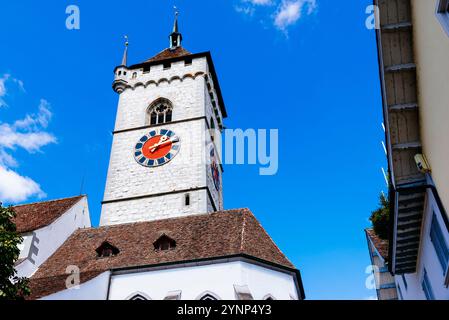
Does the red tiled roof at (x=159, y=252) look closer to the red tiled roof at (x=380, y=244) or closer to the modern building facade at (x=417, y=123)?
the red tiled roof at (x=380, y=244)

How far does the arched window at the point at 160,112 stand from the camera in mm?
30859

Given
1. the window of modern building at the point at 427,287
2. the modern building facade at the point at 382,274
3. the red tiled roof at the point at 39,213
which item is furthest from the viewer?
the red tiled roof at the point at 39,213

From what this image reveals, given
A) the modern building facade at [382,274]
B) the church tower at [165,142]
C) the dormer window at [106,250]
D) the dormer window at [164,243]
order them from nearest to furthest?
1. the modern building facade at [382,274]
2. the dormer window at [164,243]
3. the dormer window at [106,250]
4. the church tower at [165,142]

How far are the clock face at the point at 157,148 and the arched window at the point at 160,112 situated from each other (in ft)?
4.33

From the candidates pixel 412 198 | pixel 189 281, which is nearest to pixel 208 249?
pixel 189 281

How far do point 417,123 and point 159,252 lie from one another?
1331cm

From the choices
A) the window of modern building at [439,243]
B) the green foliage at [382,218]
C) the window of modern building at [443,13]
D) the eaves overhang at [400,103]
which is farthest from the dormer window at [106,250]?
the window of modern building at [443,13]

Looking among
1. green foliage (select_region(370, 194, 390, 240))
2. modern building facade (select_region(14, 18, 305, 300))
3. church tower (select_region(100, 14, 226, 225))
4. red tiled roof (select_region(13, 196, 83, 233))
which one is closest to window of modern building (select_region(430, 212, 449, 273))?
green foliage (select_region(370, 194, 390, 240))

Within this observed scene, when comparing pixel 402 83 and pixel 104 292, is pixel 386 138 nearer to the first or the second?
pixel 402 83

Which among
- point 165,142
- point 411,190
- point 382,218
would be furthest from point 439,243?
point 165,142

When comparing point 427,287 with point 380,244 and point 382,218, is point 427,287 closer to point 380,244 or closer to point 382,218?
point 382,218

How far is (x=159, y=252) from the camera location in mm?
19609
